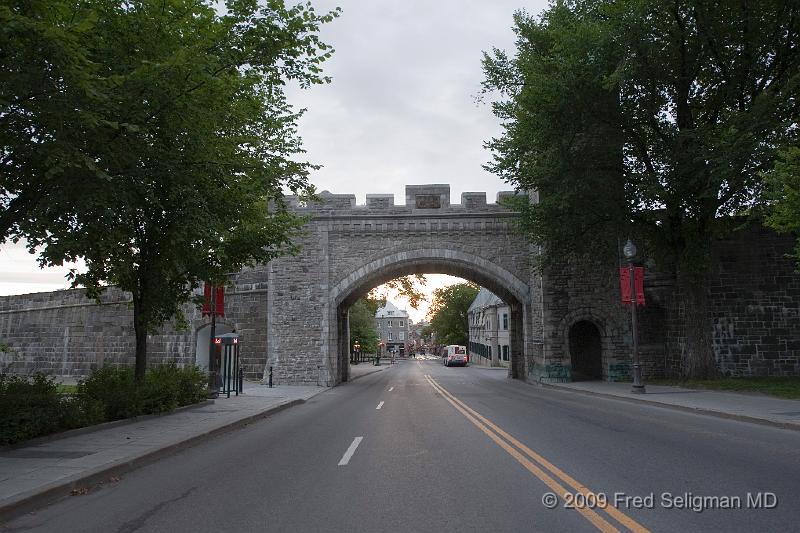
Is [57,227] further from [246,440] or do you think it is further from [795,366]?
[795,366]

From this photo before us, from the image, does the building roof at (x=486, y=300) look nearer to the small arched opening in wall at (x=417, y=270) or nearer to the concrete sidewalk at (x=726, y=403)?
the small arched opening in wall at (x=417, y=270)

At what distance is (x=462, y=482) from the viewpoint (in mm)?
6324

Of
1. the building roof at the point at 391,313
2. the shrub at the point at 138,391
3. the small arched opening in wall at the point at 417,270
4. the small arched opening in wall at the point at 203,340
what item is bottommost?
the shrub at the point at 138,391

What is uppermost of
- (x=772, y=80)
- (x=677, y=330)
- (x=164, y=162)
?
(x=772, y=80)

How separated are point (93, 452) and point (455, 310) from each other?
79.9m

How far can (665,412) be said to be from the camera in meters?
13.6

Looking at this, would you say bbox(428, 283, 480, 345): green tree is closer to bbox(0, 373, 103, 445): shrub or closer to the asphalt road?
the asphalt road

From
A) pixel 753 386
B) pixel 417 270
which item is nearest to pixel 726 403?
pixel 753 386

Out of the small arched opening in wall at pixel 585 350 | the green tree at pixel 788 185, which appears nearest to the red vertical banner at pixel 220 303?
the green tree at pixel 788 185

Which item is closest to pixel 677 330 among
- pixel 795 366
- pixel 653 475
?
pixel 795 366

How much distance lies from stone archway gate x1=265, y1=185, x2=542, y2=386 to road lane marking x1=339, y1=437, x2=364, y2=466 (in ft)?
56.3

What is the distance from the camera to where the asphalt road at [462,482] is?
4.99m

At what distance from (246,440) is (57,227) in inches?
196

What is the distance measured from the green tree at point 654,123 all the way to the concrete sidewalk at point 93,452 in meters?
13.7
